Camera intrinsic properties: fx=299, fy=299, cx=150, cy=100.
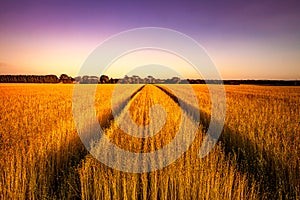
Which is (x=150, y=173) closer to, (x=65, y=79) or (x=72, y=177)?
(x=72, y=177)

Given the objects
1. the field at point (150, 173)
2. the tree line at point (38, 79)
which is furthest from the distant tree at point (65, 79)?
the field at point (150, 173)

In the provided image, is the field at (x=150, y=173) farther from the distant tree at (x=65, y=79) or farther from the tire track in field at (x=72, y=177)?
the distant tree at (x=65, y=79)

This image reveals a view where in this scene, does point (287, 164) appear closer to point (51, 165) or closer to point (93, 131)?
point (51, 165)

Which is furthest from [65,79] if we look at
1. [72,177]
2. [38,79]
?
[72,177]

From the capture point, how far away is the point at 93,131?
333 inches

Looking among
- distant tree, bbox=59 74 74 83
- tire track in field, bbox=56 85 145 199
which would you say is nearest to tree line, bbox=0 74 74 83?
distant tree, bbox=59 74 74 83

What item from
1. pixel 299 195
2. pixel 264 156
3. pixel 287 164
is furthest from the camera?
pixel 264 156

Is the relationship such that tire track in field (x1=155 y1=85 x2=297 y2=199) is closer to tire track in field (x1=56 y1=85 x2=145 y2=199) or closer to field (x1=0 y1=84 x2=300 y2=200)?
field (x1=0 y1=84 x2=300 y2=200)

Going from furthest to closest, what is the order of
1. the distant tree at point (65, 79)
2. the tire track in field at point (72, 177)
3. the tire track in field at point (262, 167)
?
the distant tree at point (65, 79), the tire track in field at point (262, 167), the tire track in field at point (72, 177)

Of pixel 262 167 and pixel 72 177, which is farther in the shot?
pixel 262 167

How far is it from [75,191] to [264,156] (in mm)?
3712

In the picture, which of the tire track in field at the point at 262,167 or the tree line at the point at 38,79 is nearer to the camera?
the tire track in field at the point at 262,167

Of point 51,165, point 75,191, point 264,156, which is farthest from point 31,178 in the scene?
point 264,156

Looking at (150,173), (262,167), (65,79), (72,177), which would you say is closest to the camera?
(150,173)
